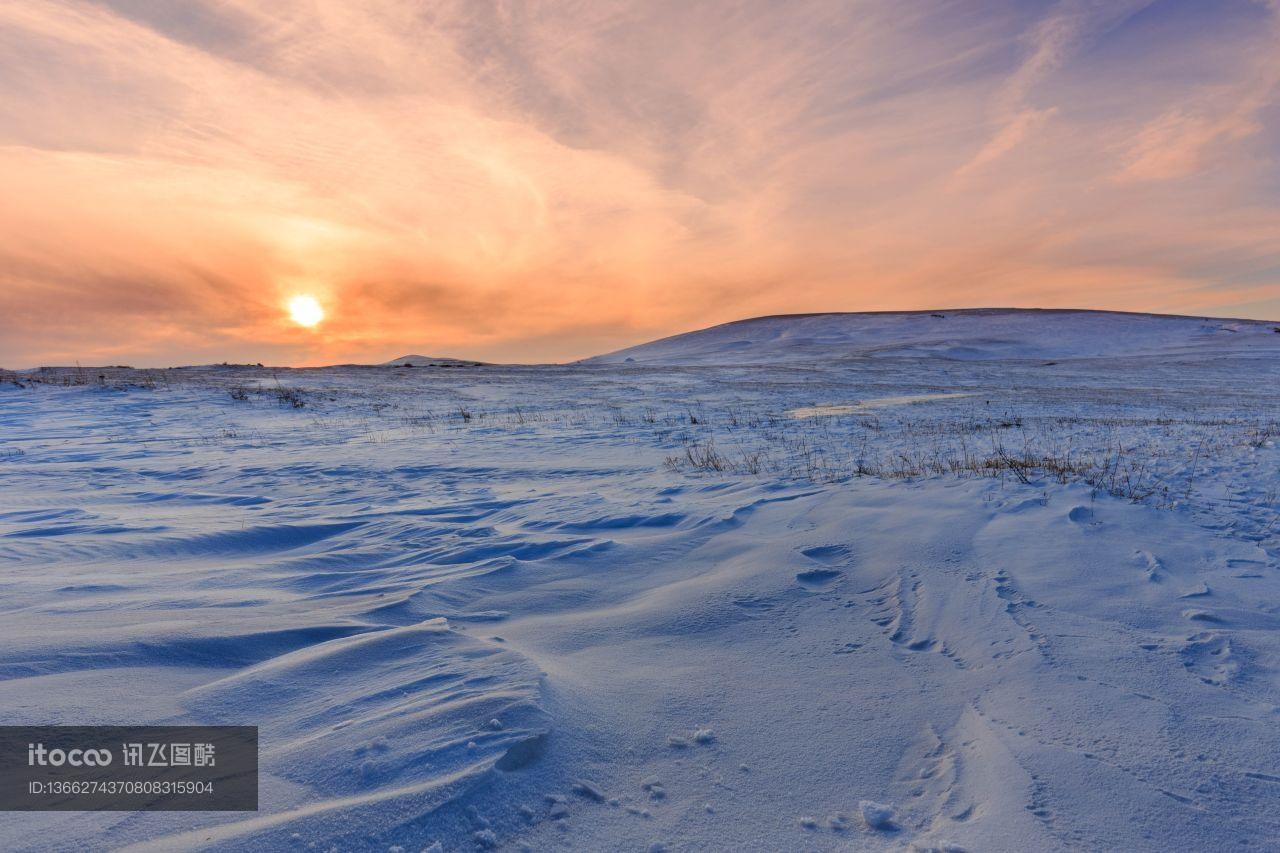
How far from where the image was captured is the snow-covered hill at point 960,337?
185 ft

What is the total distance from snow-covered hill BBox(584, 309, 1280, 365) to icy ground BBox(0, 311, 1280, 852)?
45.7 meters

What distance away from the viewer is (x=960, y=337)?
214ft

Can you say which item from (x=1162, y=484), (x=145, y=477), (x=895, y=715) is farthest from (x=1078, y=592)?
(x=145, y=477)

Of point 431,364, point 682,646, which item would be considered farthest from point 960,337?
point 682,646

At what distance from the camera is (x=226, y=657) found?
3.66 m

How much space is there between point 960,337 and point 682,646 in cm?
6976

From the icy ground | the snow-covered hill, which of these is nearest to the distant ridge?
the snow-covered hill

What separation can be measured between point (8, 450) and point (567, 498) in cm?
1081

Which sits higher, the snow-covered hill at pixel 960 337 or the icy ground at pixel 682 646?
the snow-covered hill at pixel 960 337

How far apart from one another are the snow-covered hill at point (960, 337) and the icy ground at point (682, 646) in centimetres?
4573

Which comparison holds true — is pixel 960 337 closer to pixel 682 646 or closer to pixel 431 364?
pixel 431 364

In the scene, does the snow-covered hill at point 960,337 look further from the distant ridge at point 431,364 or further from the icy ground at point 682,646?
the icy ground at point 682,646

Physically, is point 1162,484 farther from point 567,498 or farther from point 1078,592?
point 567,498

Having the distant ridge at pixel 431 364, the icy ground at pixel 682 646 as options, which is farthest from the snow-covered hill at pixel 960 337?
the icy ground at pixel 682 646
